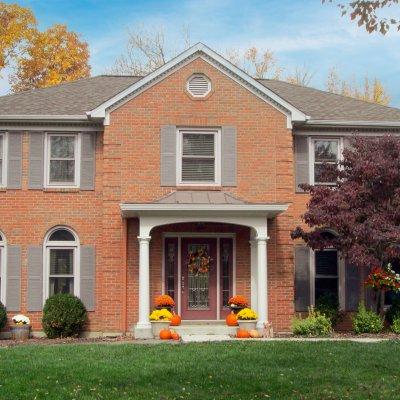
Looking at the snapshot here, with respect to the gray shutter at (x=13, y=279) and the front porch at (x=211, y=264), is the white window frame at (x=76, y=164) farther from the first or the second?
the front porch at (x=211, y=264)

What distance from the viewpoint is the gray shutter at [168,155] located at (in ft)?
69.5

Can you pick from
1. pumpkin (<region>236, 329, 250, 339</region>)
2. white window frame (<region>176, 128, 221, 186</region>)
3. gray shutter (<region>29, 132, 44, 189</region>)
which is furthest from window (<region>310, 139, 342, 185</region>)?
gray shutter (<region>29, 132, 44, 189</region>)

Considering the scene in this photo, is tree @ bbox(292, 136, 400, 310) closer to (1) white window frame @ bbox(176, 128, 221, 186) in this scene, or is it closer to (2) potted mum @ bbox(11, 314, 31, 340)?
(1) white window frame @ bbox(176, 128, 221, 186)

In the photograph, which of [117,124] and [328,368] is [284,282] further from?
[328,368]

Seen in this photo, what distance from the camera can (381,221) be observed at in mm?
19219

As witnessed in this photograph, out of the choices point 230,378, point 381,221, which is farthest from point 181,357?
point 381,221

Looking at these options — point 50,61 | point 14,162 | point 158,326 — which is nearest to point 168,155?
point 14,162

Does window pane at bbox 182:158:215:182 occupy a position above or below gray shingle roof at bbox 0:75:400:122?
below

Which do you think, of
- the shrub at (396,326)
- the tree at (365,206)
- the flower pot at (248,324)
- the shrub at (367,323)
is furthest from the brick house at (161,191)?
the shrub at (396,326)

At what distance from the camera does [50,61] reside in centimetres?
3831

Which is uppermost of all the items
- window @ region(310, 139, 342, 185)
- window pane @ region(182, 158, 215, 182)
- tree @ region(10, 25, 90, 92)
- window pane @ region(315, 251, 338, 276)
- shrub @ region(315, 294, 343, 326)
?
tree @ region(10, 25, 90, 92)

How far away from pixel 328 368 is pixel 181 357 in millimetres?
2702

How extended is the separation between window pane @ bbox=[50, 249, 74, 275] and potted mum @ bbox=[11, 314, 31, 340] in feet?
5.11

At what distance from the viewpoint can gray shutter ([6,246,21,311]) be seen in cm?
2134
